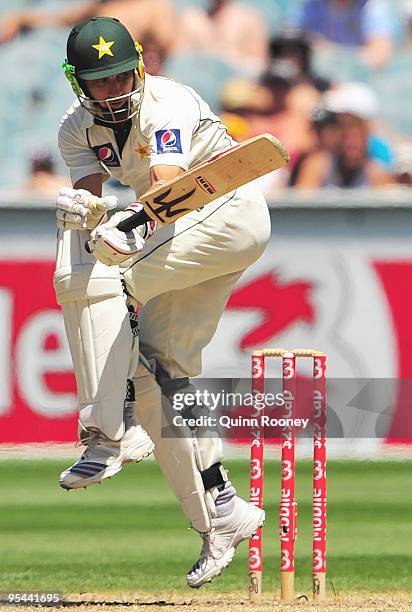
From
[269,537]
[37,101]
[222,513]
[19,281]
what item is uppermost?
[37,101]

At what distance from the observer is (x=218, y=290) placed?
4.59 m

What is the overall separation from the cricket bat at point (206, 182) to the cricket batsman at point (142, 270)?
6 cm

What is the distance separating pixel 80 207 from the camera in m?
4.18

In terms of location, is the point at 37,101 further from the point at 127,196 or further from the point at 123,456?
the point at 123,456

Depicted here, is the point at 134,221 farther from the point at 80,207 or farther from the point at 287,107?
the point at 287,107

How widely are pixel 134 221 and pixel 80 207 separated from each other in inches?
10.3

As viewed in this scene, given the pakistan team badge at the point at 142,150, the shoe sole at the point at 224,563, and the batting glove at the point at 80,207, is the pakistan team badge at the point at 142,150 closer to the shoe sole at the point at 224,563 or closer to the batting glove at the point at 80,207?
the batting glove at the point at 80,207

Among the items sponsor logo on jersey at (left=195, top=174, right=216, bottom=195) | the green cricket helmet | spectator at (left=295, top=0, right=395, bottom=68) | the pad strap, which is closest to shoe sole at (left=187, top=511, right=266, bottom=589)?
the pad strap

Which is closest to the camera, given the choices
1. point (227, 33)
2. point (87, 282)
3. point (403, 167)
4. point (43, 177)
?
point (87, 282)

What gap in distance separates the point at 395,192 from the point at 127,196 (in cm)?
180

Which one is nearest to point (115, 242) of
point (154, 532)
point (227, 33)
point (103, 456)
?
point (103, 456)

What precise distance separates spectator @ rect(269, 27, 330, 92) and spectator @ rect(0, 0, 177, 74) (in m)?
0.80

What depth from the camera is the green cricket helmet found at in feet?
13.4

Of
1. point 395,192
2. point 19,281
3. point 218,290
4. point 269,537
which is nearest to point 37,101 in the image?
point 19,281
